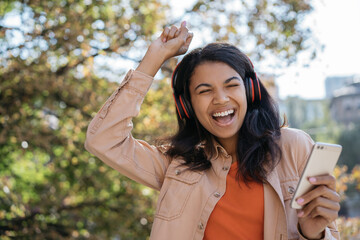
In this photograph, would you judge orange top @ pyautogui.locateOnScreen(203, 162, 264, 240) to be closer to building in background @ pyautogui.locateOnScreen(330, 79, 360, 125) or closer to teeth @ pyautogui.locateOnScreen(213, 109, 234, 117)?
teeth @ pyautogui.locateOnScreen(213, 109, 234, 117)

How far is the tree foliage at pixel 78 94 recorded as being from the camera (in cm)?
436

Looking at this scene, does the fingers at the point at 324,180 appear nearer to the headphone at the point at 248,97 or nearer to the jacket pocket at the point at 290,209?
the jacket pocket at the point at 290,209

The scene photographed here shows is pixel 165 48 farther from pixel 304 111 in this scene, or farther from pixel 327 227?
pixel 304 111

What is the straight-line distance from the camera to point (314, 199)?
1600mm

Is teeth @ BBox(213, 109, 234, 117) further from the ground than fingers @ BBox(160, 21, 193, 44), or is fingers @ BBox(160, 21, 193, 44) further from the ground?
fingers @ BBox(160, 21, 193, 44)

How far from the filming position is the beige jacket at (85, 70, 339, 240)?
6.08 feet

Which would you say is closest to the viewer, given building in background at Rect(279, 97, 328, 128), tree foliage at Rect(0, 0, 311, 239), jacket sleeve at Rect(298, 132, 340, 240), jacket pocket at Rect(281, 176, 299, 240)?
jacket sleeve at Rect(298, 132, 340, 240)

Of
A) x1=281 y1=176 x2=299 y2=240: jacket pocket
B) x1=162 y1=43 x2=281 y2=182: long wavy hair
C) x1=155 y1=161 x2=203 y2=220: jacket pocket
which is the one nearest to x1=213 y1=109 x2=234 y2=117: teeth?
x1=162 y1=43 x2=281 y2=182: long wavy hair

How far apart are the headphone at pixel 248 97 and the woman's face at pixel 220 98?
0.19 ft

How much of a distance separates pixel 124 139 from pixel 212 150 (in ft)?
1.37

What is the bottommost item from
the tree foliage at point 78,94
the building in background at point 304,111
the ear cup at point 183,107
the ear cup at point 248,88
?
the building in background at point 304,111

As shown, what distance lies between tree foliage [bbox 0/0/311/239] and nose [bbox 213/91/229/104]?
2.62 metres

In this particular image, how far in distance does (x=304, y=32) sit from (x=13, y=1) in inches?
119

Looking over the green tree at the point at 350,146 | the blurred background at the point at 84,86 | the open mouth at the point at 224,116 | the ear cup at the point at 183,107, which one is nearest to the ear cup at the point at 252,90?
the open mouth at the point at 224,116
